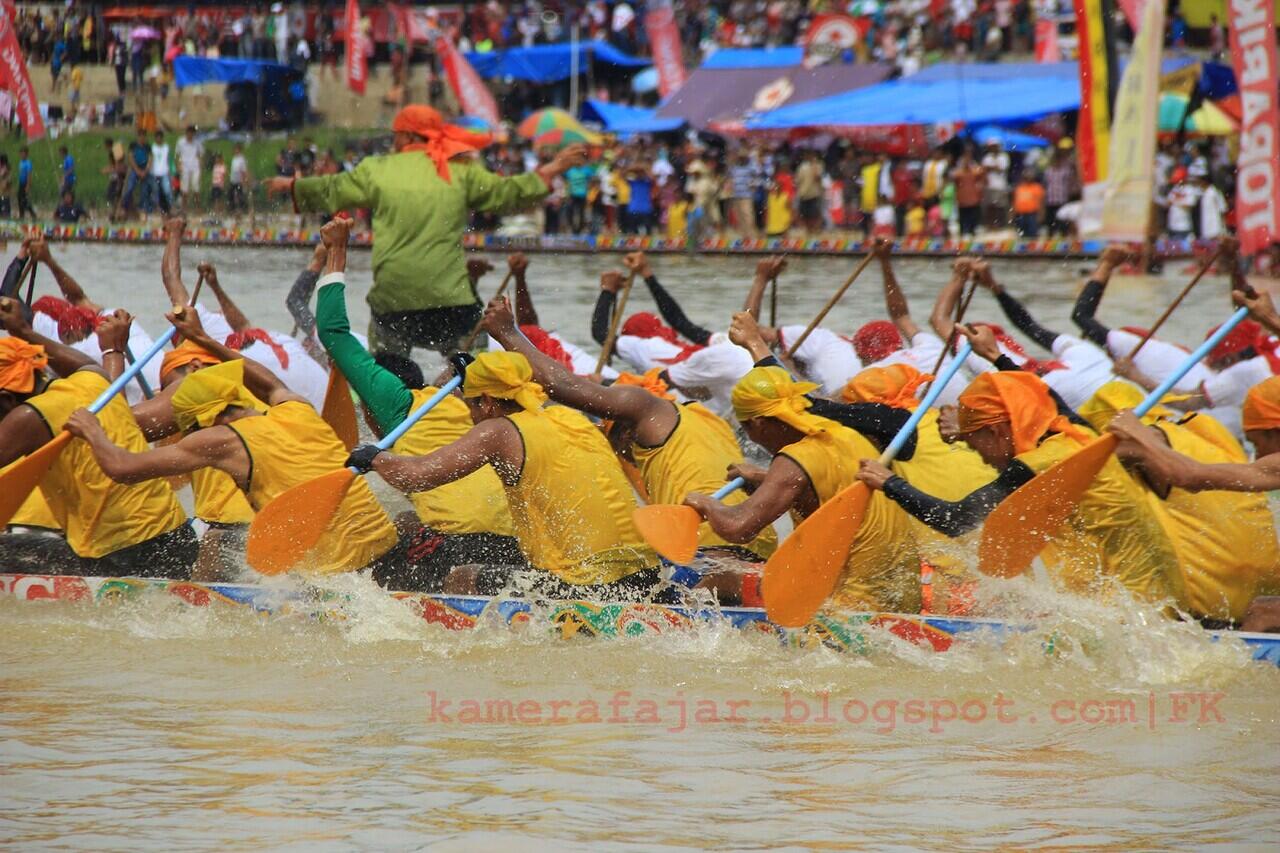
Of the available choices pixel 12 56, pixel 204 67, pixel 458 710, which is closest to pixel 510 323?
pixel 458 710

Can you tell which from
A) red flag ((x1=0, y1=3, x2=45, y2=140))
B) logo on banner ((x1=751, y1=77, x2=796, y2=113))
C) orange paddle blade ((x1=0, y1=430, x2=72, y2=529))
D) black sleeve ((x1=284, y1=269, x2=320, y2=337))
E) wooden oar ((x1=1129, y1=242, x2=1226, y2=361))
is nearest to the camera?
orange paddle blade ((x1=0, y1=430, x2=72, y2=529))

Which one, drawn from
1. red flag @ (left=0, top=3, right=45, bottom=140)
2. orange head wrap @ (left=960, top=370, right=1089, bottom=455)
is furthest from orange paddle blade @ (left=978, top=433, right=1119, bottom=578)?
red flag @ (left=0, top=3, right=45, bottom=140)

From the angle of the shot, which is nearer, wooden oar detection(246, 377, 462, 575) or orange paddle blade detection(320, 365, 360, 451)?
wooden oar detection(246, 377, 462, 575)

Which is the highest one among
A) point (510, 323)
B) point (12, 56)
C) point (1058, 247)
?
point (12, 56)

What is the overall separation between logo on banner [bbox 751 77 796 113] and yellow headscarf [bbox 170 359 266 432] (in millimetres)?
19044

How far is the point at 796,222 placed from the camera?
21953mm

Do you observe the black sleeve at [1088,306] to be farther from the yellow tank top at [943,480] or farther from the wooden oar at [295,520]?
the wooden oar at [295,520]

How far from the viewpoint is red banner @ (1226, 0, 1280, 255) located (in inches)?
427

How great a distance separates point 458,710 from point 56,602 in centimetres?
183

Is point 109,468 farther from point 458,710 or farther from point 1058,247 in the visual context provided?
point 1058,247

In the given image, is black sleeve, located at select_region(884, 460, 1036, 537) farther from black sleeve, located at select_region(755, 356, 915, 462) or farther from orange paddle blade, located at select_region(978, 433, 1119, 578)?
black sleeve, located at select_region(755, 356, 915, 462)

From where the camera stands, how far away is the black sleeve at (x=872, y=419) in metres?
5.64

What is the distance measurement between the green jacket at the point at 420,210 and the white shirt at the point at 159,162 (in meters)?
11.3

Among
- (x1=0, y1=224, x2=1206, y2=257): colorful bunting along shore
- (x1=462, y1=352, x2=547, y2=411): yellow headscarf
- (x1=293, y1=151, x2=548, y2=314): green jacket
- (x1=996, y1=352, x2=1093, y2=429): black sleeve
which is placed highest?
(x1=293, y1=151, x2=548, y2=314): green jacket
